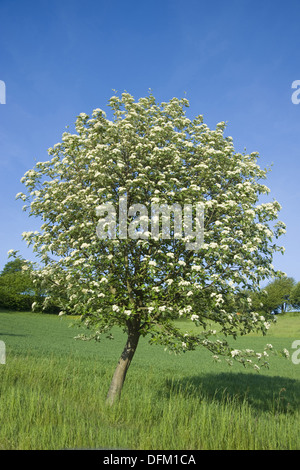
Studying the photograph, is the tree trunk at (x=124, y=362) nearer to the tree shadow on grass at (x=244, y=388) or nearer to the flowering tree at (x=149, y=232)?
the flowering tree at (x=149, y=232)

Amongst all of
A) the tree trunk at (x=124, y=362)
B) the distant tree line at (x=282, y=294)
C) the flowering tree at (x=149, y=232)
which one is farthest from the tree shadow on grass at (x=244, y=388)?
the distant tree line at (x=282, y=294)

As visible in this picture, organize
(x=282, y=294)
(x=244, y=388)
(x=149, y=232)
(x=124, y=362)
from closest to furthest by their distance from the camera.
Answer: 1. (x=149, y=232)
2. (x=124, y=362)
3. (x=244, y=388)
4. (x=282, y=294)

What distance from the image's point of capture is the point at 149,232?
893cm

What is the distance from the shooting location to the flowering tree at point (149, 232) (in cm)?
956

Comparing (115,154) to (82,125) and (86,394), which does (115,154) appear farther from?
(86,394)

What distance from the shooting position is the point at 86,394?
12.4 meters

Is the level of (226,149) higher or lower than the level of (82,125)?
lower

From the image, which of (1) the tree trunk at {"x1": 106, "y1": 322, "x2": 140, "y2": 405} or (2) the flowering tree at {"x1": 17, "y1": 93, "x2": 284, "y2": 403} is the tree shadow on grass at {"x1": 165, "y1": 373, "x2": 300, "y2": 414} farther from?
(2) the flowering tree at {"x1": 17, "y1": 93, "x2": 284, "y2": 403}

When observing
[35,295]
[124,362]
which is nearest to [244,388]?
[124,362]

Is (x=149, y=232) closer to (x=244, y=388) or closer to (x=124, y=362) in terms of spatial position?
(x=124, y=362)

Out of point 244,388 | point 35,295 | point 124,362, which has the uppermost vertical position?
point 35,295
